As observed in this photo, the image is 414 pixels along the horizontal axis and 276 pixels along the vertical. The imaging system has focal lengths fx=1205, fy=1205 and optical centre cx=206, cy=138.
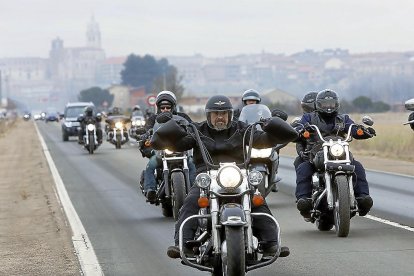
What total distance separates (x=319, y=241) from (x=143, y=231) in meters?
2.79

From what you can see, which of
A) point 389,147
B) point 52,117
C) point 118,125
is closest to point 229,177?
point 389,147

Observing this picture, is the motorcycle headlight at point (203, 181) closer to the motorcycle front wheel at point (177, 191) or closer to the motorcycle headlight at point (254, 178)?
the motorcycle headlight at point (254, 178)

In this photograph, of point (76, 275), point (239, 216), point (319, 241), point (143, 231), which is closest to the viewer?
point (239, 216)

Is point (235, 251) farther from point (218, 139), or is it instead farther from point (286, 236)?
point (286, 236)

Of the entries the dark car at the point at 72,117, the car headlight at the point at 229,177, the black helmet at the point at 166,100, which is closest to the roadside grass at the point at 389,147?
the dark car at the point at 72,117

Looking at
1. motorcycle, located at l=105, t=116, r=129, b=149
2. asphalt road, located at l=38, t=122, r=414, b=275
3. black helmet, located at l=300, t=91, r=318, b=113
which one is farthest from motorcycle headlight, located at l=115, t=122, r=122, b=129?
black helmet, located at l=300, t=91, r=318, b=113

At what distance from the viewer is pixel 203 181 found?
1005cm

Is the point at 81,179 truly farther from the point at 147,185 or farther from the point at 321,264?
the point at 321,264

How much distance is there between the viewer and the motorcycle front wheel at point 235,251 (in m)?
9.56

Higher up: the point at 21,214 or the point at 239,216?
the point at 239,216

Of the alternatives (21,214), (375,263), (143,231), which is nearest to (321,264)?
(375,263)

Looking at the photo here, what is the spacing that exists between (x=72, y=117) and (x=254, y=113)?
128 ft

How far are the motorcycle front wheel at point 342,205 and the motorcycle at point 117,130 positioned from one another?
3367 cm

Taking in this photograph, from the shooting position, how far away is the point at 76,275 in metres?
11.7
